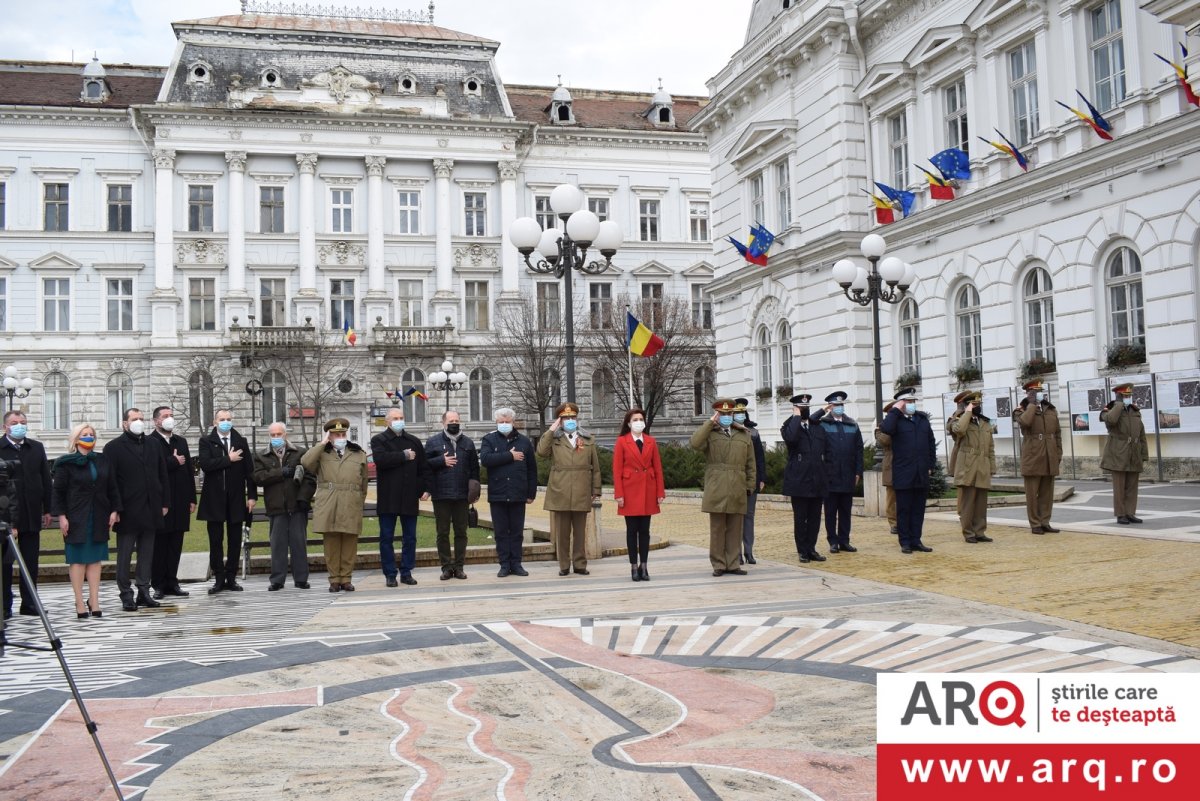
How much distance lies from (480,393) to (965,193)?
33689mm

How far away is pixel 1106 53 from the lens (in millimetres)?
23578

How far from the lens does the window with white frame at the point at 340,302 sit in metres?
56.7

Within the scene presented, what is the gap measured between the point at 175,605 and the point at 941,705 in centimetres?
1070

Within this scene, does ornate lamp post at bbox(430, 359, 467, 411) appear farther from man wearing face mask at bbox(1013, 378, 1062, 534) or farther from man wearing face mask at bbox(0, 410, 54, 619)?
man wearing face mask at bbox(0, 410, 54, 619)

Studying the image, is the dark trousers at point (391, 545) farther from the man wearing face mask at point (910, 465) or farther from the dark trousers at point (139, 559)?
the man wearing face mask at point (910, 465)

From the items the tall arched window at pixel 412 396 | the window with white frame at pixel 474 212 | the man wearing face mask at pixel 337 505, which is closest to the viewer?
the man wearing face mask at pixel 337 505

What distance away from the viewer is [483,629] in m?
9.64

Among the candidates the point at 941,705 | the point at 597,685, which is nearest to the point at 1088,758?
the point at 941,705

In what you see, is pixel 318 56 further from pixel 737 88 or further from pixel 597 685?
pixel 597 685

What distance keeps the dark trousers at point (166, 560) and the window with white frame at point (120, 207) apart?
47158 mm

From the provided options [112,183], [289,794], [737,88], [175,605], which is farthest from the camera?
[112,183]

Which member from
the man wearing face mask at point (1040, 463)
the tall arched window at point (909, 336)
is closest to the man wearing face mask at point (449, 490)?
the man wearing face mask at point (1040, 463)

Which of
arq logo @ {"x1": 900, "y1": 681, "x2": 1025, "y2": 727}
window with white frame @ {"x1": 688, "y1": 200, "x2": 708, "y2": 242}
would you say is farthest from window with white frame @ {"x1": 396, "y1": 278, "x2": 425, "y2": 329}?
arq logo @ {"x1": 900, "y1": 681, "x2": 1025, "y2": 727}

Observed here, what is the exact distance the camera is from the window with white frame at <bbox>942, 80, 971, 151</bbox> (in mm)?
28359
